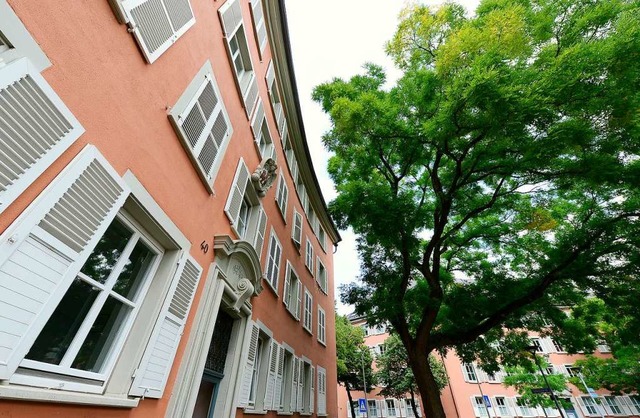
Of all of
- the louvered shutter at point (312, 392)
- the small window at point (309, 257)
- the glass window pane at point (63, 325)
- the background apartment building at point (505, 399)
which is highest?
the small window at point (309, 257)

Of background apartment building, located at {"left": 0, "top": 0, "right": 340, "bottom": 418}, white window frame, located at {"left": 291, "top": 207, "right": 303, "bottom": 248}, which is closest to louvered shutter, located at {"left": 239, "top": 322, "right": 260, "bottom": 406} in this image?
background apartment building, located at {"left": 0, "top": 0, "right": 340, "bottom": 418}

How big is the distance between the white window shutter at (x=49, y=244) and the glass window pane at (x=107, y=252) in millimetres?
385

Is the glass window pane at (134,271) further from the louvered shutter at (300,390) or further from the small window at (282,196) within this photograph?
the louvered shutter at (300,390)

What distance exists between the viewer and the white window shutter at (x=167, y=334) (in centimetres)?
317

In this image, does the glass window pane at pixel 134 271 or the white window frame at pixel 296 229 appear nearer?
the glass window pane at pixel 134 271

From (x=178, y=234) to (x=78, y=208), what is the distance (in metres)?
1.56

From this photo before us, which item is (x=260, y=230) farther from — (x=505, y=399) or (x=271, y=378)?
(x=505, y=399)

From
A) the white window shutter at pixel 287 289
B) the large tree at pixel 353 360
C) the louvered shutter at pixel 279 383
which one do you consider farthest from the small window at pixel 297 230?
the large tree at pixel 353 360

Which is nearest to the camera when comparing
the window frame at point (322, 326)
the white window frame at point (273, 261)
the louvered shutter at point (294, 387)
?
the white window frame at point (273, 261)

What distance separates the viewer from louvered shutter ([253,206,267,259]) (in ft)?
24.2

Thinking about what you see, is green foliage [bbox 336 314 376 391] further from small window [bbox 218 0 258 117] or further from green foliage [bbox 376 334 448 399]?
small window [bbox 218 0 258 117]

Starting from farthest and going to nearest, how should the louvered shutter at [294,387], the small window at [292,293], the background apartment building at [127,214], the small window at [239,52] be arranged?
the small window at [292,293], the louvered shutter at [294,387], the small window at [239,52], the background apartment building at [127,214]

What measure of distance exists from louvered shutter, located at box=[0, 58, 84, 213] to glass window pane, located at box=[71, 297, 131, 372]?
60.3 inches

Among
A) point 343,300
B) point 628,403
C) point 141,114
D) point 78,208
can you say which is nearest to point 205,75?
point 141,114
